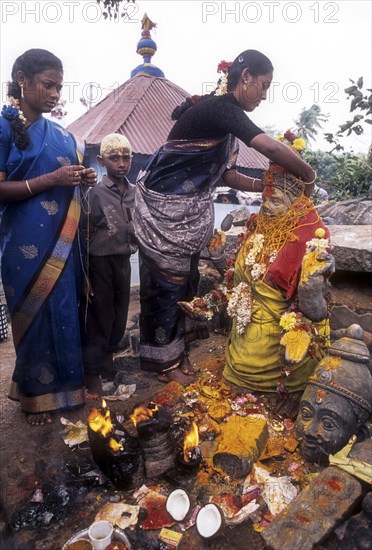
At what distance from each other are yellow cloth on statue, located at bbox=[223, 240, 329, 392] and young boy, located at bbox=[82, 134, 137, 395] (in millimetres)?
1074

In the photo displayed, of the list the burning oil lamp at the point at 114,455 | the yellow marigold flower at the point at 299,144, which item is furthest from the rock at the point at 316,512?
the yellow marigold flower at the point at 299,144

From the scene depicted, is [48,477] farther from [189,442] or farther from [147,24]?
[147,24]

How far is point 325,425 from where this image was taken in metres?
2.52

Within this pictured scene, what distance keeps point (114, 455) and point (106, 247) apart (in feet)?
5.73

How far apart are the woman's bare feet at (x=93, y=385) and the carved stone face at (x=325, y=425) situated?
6.06ft

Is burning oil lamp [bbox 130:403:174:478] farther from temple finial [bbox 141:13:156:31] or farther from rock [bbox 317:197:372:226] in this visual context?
temple finial [bbox 141:13:156:31]

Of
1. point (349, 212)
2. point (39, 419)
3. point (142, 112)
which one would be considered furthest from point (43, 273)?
point (142, 112)

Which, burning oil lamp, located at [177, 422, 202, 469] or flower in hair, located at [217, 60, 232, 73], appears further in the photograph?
flower in hair, located at [217, 60, 232, 73]

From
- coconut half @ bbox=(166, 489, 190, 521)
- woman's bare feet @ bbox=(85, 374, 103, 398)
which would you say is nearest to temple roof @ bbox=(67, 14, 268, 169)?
woman's bare feet @ bbox=(85, 374, 103, 398)

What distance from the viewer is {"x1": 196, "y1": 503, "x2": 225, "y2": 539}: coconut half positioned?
2072mm

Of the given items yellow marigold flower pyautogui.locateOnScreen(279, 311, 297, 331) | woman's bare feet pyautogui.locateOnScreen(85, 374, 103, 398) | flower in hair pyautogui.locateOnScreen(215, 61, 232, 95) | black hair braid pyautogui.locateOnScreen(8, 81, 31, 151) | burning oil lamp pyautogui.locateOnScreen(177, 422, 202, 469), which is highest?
flower in hair pyautogui.locateOnScreen(215, 61, 232, 95)

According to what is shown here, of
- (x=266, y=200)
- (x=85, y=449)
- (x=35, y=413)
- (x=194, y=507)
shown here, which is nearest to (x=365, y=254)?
(x=266, y=200)

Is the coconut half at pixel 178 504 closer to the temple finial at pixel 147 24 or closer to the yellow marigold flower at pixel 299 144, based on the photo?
the yellow marigold flower at pixel 299 144

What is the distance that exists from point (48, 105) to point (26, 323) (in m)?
1.58
